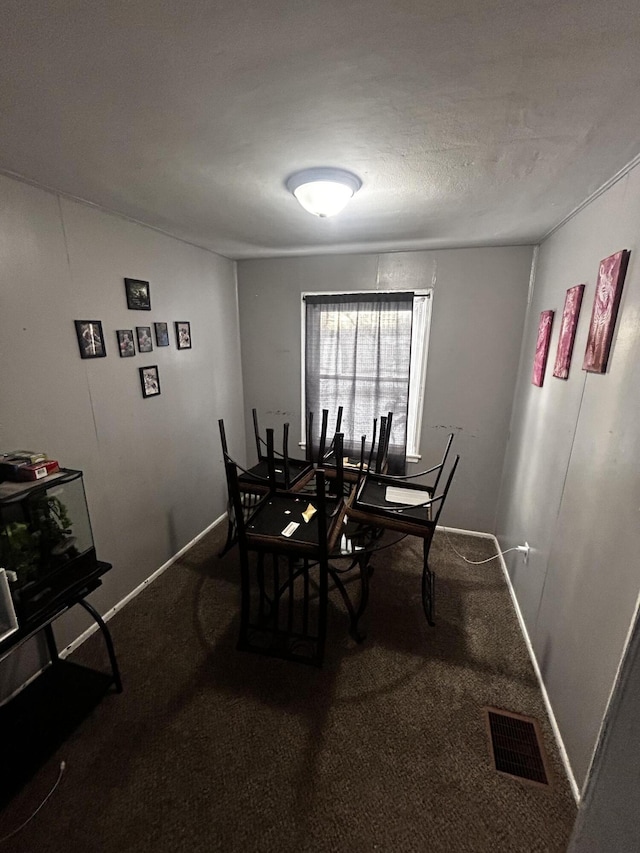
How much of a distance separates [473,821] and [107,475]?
2.33 metres

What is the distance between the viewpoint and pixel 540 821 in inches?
49.6

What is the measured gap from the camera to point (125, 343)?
7.00ft

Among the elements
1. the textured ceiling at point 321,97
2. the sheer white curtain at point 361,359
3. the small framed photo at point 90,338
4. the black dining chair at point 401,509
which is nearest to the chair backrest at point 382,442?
the black dining chair at point 401,509

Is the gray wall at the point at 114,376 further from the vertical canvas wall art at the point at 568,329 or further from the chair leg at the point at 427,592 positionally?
the vertical canvas wall art at the point at 568,329

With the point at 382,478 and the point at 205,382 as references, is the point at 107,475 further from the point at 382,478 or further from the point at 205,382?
the point at 382,478

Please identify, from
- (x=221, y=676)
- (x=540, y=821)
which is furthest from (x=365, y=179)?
(x=540, y=821)

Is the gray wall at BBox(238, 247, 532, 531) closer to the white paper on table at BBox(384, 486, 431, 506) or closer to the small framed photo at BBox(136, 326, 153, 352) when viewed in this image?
the white paper on table at BBox(384, 486, 431, 506)

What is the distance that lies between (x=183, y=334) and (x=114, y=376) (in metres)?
0.70

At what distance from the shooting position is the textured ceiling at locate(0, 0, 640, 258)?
2.39ft

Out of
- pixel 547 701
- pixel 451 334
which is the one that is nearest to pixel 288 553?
pixel 547 701

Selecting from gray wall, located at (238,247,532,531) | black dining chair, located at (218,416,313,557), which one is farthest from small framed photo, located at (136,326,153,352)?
gray wall, located at (238,247,532,531)

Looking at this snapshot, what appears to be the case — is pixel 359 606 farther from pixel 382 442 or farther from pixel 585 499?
pixel 585 499

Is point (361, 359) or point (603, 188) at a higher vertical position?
point (603, 188)

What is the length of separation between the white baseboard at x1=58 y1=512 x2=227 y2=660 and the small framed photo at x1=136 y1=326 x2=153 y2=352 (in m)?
1.61
